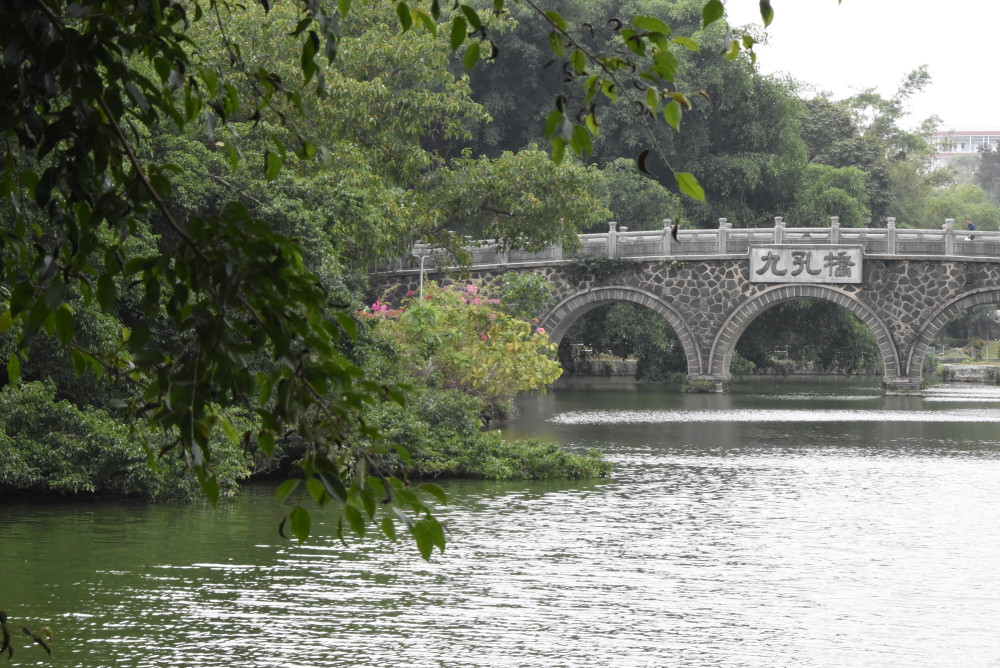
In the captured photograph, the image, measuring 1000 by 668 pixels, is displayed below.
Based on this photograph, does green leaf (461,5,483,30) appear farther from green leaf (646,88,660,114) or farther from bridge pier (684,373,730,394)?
bridge pier (684,373,730,394)

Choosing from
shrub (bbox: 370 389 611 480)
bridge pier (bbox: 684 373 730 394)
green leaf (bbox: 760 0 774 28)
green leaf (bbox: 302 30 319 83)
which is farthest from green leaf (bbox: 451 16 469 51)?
bridge pier (bbox: 684 373 730 394)

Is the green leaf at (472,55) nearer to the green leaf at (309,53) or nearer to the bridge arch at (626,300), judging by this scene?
the green leaf at (309,53)

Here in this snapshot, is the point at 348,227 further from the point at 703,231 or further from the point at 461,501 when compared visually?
the point at 703,231

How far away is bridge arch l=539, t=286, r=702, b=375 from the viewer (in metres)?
28.6

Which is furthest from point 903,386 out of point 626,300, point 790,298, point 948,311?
point 626,300

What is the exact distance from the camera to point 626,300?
28625 mm

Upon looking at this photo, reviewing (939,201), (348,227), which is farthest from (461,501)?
(939,201)

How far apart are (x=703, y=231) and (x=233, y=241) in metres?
26.0

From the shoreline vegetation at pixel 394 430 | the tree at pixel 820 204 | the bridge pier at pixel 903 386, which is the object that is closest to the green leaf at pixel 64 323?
the shoreline vegetation at pixel 394 430

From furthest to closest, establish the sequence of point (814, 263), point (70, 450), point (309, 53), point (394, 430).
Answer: point (814, 263) → point (394, 430) → point (70, 450) → point (309, 53)

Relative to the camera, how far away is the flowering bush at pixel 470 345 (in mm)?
16781

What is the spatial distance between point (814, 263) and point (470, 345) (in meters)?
11.0

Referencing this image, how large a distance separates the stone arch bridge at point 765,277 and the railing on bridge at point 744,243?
19 millimetres

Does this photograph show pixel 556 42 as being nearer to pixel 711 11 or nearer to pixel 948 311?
pixel 711 11
